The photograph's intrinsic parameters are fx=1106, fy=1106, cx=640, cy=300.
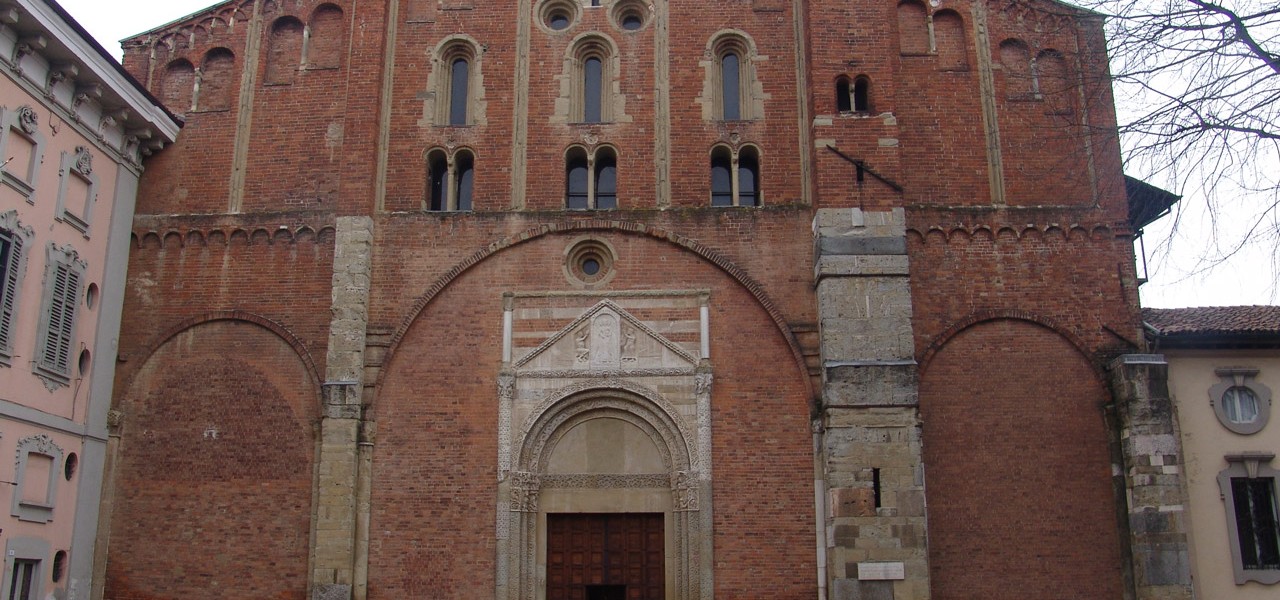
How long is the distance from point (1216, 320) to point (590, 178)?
1076cm

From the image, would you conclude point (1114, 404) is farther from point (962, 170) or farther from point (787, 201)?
point (787, 201)

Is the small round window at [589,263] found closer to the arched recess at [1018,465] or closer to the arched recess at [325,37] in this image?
the arched recess at [1018,465]

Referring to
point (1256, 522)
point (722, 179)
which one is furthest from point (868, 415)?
point (1256, 522)

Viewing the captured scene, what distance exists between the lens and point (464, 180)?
1911 centimetres

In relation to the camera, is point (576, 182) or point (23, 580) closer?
point (23, 580)

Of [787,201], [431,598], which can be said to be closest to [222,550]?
[431,598]

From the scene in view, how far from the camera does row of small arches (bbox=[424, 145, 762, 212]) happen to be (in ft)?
61.2

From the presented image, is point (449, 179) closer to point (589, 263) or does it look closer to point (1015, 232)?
point (589, 263)

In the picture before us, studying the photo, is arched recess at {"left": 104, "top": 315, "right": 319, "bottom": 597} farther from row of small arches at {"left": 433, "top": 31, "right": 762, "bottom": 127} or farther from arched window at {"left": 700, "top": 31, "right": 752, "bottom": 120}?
arched window at {"left": 700, "top": 31, "right": 752, "bottom": 120}

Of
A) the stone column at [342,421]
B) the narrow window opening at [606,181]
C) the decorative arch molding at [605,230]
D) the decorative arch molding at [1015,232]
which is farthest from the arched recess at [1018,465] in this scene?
the stone column at [342,421]

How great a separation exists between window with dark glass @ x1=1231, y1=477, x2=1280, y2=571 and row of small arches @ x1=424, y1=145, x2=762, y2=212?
889 cm

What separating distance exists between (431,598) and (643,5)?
10657 millimetres

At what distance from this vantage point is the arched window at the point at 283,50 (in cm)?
1970

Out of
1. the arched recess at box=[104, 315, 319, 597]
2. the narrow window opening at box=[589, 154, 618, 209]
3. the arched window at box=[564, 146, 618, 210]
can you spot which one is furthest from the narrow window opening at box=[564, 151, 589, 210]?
the arched recess at box=[104, 315, 319, 597]
